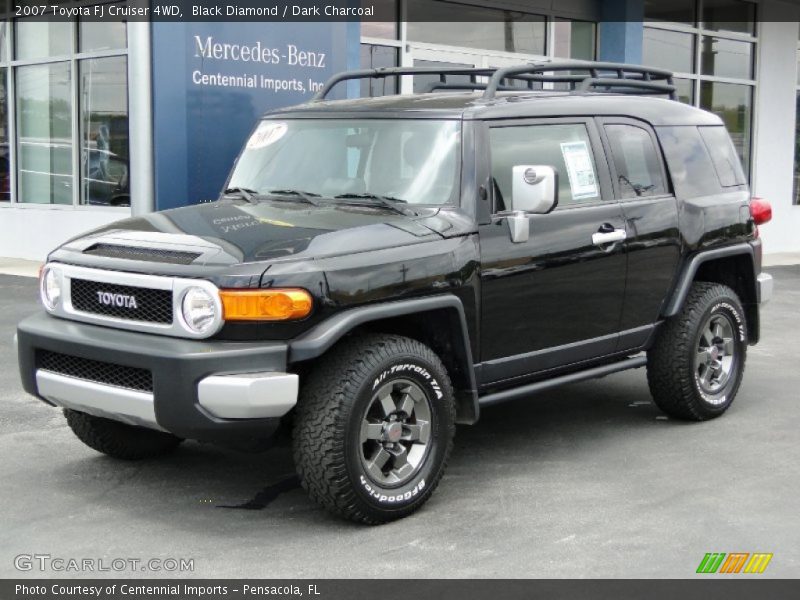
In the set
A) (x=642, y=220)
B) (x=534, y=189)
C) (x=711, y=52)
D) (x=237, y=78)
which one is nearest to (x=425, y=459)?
(x=534, y=189)

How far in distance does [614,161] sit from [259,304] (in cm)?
247

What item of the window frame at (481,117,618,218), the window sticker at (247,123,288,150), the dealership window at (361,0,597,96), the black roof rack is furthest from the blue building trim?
the window sticker at (247,123,288,150)

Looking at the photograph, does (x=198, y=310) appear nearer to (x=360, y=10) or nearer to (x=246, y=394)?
(x=246, y=394)

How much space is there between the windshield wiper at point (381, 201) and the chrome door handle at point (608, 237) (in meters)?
1.08

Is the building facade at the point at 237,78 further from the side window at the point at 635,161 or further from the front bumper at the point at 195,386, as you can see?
the front bumper at the point at 195,386

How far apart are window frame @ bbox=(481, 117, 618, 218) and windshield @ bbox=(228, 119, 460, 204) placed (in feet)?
0.53

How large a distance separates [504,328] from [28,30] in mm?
11402

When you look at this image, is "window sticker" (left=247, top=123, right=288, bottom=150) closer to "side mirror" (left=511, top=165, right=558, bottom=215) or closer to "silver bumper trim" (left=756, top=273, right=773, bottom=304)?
"side mirror" (left=511, top=165, right=558, bottom=215)

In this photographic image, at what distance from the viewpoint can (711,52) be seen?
17625 millimetres

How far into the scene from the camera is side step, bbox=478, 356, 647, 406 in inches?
216

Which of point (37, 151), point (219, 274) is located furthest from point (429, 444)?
point (37, 151)

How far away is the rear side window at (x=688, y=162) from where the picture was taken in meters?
6.53

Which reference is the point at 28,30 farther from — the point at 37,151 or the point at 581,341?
the point at 581,341
